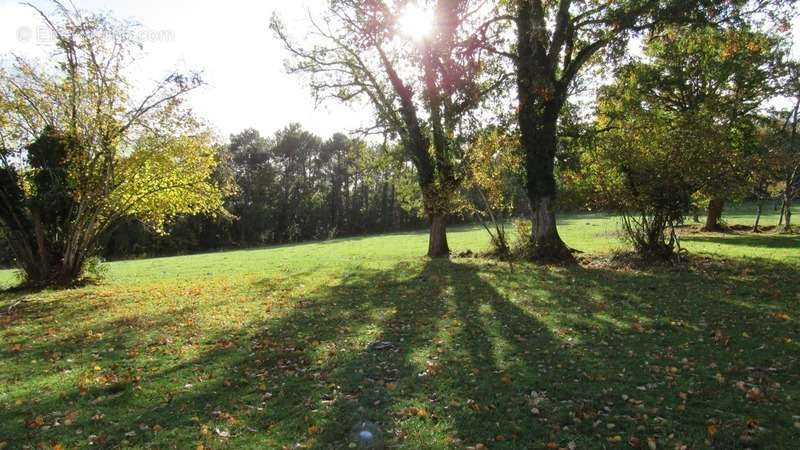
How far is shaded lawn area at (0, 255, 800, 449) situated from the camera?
6117 mm

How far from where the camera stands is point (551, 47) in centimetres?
2061

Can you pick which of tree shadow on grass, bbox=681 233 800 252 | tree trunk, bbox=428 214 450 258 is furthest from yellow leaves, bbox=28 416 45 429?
tree shadow on grass, bbox=681 233 800 252

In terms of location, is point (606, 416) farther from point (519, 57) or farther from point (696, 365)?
point (519, 57)

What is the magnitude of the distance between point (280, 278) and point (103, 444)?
608 inches

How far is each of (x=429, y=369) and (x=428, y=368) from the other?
0.06 metres

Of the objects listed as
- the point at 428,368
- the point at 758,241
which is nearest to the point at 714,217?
the point at 758,241

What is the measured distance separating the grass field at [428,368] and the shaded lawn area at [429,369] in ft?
0.13

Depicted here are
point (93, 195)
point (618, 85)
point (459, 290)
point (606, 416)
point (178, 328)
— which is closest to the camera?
point (606, 416)

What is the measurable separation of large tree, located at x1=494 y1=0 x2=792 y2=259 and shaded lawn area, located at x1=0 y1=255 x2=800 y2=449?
670 cm

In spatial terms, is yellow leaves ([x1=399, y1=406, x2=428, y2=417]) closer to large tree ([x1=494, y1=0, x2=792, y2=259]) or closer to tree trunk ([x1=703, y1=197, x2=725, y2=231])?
large tree ([x1=494, y1=0, x2=792, y2=259])

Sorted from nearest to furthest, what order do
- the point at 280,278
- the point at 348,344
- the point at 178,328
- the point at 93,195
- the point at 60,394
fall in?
the point at 60,394 → the point at 348,344 → the point at 178,328 → the point at 93,195 → the point at 280,278

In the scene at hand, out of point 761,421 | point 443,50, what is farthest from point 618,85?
point 761,421

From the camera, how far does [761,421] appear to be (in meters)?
5.82

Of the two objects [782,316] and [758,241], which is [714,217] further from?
[782,316]
